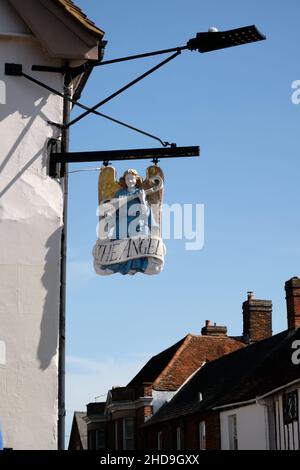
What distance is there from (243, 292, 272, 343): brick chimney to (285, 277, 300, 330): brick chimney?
28.6ft

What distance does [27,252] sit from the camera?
1057cm

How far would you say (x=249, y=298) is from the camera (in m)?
42.6

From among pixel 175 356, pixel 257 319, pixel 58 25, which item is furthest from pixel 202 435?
pixel 58 25

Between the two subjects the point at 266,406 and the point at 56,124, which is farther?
the point at 266,406

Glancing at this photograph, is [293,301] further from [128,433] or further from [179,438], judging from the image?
[128,433]

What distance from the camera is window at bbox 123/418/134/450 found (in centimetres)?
4378

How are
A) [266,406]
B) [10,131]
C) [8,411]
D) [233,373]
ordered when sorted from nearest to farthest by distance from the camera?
1. [8,411]
2. [10,131]
3. [266,406]
4. [233,373]

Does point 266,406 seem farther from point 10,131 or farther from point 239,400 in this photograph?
point 10,131

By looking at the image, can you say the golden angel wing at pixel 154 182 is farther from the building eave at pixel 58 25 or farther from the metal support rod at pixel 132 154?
the building eave at pixel 58 25

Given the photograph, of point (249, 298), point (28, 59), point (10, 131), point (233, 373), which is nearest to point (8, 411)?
point (10, 131)

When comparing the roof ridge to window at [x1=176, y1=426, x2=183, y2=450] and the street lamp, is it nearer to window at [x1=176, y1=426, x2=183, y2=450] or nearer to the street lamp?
window at [x1=176, y1=426, x2=183, y2=450]

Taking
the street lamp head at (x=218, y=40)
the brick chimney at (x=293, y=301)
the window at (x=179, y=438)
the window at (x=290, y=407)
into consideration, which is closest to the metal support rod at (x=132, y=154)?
the street lamp head at (x=218, y=40)

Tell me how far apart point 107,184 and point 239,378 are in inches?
965
